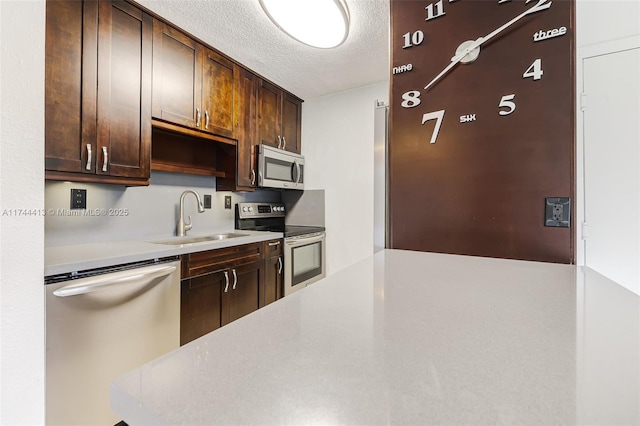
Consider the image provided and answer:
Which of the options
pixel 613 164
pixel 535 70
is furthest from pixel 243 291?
pixel 613 164

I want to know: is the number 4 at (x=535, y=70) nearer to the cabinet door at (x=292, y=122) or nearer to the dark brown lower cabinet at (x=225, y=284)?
the dark brown lower cabinet at (x=225, y=284)

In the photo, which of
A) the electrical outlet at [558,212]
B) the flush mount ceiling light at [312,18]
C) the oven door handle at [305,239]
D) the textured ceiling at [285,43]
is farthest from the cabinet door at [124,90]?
the electrical outlet at [558,212]

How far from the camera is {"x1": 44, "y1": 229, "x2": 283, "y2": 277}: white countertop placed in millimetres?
1163

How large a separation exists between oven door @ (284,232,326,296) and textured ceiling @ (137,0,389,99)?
4.67ft

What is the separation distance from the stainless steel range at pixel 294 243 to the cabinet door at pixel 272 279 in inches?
2.3

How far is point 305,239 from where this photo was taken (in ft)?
8.65

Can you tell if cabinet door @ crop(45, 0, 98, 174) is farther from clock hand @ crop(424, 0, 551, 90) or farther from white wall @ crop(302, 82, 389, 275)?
→ white wall @ crop(302, 82, 389, 275)

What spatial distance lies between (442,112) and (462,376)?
1.05 meters

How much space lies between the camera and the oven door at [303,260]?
2436mm

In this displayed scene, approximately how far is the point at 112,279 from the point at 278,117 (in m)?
1.97

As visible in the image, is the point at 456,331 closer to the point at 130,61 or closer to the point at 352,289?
the point at 352,289

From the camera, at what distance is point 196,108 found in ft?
6.38

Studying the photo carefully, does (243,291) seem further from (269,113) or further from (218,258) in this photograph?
(269,113)

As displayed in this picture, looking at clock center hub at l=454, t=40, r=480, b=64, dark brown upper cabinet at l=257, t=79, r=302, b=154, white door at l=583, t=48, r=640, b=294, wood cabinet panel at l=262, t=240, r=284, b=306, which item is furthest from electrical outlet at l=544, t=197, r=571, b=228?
dark brown upper cabinet at l=257, t=79, r=302, b=154
